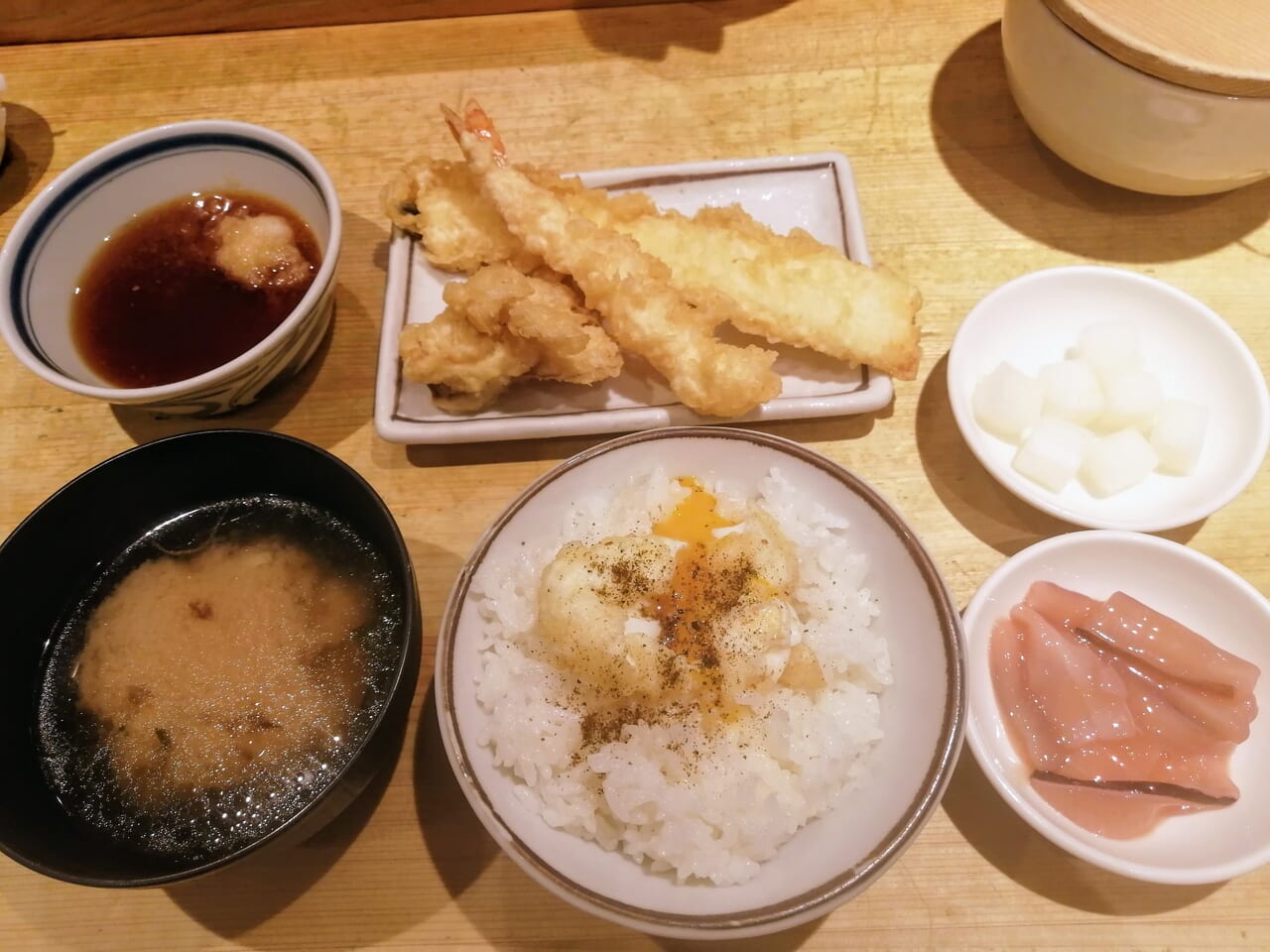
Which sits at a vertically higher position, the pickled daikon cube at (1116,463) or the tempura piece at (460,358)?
the tempura piece at (460,358)

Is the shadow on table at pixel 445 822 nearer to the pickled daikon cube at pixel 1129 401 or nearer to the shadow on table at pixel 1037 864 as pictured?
the shadow on table at pixel 1037 864

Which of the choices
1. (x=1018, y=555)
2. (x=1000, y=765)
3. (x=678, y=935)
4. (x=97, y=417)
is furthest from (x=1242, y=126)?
(x=97, y=417)

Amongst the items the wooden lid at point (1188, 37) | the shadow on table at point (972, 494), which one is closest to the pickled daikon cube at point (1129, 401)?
the shadow on table at point (972, 494)

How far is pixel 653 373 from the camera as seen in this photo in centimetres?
214

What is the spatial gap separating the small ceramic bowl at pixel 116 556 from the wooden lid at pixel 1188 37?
190cm

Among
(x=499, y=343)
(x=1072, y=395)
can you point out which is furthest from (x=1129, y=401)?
(x=499, y=343)

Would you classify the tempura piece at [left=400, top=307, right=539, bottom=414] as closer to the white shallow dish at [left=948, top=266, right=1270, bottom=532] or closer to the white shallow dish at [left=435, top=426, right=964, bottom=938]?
the white shallow dish at [left=435, top=426, right=964, bottom=938]

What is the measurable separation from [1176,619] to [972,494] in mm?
497

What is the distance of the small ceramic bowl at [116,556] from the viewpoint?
1.37 metres

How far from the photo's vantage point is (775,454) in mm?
1759

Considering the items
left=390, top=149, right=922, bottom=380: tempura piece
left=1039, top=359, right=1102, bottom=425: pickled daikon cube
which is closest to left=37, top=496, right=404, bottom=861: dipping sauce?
left=390, top=149, right=922, bottom=380: tempura piece

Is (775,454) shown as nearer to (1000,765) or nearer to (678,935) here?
(1000,765)

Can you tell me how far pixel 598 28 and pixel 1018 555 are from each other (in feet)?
7.35

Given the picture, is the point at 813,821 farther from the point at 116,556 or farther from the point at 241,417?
the point at 241,417
